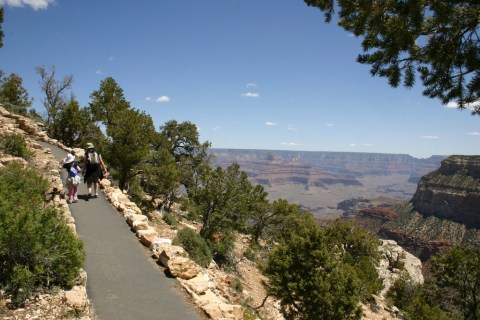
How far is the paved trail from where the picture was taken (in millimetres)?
7168

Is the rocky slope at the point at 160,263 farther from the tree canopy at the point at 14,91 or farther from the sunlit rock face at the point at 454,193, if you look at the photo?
the sunlit rock face at the point at 454,193

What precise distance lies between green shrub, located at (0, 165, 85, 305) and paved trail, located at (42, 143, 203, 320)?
0.95m

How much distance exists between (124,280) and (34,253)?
2383 millimetres

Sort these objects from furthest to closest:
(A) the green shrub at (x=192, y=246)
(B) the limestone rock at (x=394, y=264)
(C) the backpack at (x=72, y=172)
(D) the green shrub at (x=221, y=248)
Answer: (B) the limestone rock at (x=394, y=264) → (D) the green shrub at (x=221, y=248) → (A) the green shrub at (x=192, y=246) → (C) the backpack at (x=72, y=172)

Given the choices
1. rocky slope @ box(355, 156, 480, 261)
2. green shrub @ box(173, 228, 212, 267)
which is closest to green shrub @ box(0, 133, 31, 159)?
green shrub @ box(173, 228, 212, 267)

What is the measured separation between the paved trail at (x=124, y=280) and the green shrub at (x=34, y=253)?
95 cm

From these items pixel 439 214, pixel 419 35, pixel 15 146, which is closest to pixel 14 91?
pixel 15 146

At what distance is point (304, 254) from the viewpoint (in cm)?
2131

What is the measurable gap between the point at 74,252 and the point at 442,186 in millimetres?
184557

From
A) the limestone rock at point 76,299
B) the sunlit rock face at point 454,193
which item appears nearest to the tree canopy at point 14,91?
the limestone rock at point 76,299

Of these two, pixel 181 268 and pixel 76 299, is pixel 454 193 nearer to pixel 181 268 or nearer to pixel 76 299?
pixel 181 268

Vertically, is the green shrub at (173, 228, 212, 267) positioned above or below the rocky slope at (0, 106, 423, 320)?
below

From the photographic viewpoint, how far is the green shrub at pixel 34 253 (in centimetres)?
637

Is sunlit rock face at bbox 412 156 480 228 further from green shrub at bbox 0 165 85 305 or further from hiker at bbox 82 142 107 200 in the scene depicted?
green shrub at bbox 0 165 85 305
